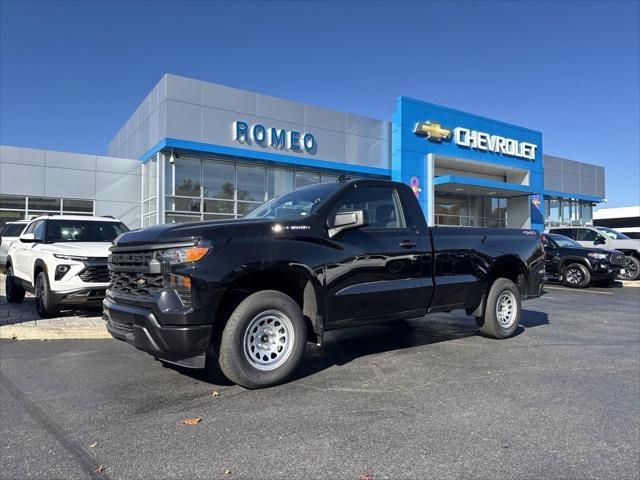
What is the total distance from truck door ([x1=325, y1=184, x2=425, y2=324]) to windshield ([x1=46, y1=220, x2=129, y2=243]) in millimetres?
5719

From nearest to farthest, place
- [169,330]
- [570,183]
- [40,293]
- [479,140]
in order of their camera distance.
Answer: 1. [169,330]
2. [40,293]
3. [479,140]
4. [570,183]

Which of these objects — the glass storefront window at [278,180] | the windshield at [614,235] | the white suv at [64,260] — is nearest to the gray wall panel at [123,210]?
the glass storefront window at [278,180]

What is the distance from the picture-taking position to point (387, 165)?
2552 centimetres

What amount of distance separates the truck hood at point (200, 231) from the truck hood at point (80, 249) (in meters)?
3.26

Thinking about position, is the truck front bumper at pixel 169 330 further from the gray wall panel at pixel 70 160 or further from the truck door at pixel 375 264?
the gray wall panel at pixel 70 160

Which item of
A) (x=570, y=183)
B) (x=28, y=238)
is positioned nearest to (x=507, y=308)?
(x=28, y=238)

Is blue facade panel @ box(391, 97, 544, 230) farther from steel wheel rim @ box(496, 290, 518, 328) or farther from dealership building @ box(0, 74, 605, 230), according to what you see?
steel wheel rim @ box(496, 290, 518, 328)

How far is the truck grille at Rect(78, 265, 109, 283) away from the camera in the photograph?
7.41 metres

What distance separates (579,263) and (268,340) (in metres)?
13.4

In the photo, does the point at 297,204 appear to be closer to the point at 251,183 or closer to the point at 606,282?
the point at 606,282

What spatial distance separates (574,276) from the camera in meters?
15.1

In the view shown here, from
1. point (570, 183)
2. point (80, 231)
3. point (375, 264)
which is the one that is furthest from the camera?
point (570, 183)

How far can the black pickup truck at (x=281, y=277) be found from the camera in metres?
4.16

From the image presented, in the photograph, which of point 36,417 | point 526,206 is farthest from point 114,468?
point 526,206
